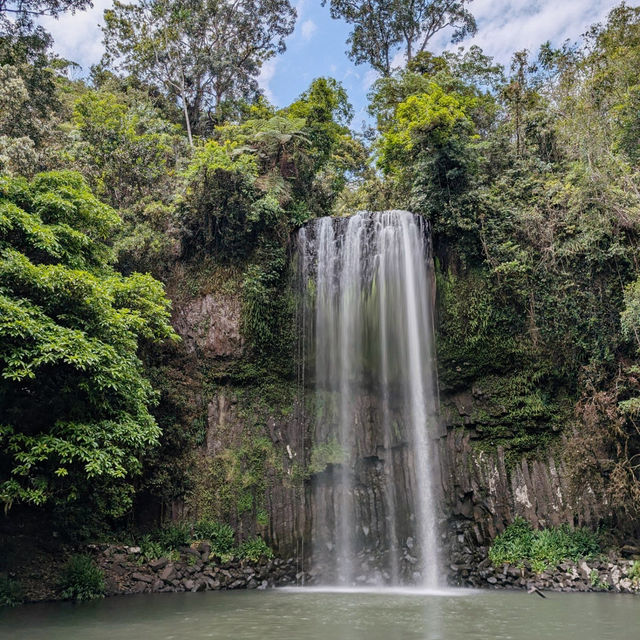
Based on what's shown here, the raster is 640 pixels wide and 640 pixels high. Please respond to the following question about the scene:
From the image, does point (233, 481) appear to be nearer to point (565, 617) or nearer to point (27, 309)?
point (27, 309)

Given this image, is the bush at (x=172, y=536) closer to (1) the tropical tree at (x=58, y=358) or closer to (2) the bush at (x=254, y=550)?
(2) the bush at (x=254, y=550)

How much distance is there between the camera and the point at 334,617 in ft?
26.3

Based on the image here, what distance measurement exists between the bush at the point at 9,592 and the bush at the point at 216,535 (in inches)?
150

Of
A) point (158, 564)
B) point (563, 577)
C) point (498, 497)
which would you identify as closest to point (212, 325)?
point (158, 564)

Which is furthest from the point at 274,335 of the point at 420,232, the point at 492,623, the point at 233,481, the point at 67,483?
the point at 492,623

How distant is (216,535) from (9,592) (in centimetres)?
427

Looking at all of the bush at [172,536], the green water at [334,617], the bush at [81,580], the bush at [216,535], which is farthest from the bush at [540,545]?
the bush at [81,580]

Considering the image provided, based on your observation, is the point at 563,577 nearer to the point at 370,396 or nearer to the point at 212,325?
the point at 370,396

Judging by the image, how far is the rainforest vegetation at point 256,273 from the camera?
8953mm

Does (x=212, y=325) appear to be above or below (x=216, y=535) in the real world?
above

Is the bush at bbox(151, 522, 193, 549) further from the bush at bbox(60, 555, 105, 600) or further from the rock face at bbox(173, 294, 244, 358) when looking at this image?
the rock face at bbox(173, 294, 244, 358)

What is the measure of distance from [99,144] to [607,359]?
1472cm

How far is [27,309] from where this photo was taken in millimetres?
8148

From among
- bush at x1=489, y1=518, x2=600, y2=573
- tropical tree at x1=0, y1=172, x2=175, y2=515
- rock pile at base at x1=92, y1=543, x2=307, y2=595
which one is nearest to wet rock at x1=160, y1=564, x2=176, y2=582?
rock pile at base at x1=92, y1=543, x2=307, y2=595
